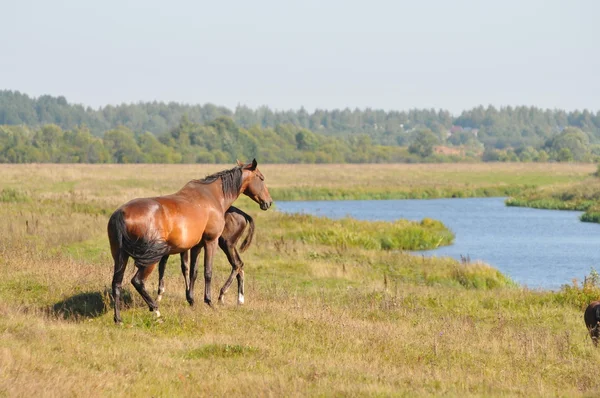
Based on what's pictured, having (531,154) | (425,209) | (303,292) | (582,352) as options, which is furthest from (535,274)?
(531,154)

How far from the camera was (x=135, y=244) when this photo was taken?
12.2 m

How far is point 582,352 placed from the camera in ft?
42.3

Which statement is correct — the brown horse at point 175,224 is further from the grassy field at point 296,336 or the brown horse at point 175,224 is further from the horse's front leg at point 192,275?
the grassy field at point 296,336

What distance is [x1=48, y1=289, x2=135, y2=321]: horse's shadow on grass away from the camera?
12.7 meters

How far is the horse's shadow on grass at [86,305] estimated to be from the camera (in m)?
12.7

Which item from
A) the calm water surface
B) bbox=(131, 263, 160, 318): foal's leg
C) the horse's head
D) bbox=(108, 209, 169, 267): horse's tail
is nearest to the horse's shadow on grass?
bbox=(131, 263, 160, 318): foal's leg

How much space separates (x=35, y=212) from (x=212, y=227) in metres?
19.1

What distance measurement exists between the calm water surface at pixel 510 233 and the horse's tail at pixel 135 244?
46.2 ft

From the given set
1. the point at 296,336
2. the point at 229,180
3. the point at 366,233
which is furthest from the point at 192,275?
the point at 366,233

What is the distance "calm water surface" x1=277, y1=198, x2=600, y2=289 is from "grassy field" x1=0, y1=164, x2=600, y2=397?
6.36 meters

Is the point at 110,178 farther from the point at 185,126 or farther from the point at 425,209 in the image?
the point at 185,126

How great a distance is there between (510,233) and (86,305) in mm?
30475

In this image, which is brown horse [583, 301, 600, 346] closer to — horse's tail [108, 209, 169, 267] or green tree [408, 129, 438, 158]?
horse's tail [108, 209, 169, 267]

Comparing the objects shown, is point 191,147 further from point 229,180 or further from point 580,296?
point 229,180
